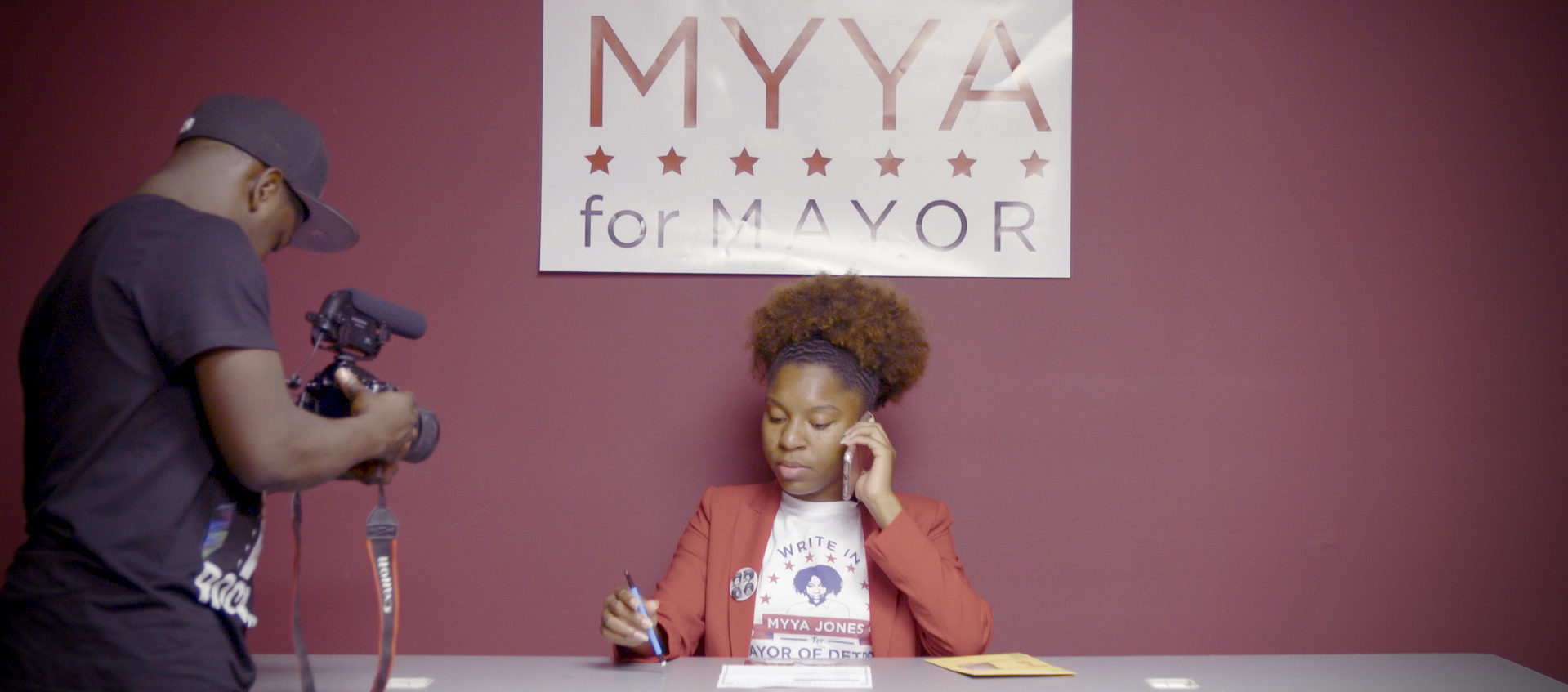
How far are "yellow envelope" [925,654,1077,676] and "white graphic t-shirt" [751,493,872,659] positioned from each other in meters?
0.27

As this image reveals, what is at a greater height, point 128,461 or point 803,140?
point 803,140

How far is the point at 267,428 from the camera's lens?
1.16m

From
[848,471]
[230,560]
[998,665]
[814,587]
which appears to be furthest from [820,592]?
[230,560]

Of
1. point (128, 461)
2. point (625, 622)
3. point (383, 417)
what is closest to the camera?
point (128, 461)

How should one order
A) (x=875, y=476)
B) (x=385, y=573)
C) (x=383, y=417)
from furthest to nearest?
(x=875, y=476)
(x=385, y=573)
(x=383, y=417)

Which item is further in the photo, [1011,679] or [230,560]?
[1011,679]

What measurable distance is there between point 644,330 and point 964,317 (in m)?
0.76

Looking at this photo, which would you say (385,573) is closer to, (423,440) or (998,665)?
(423,440)

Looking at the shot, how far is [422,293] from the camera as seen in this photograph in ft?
8.03

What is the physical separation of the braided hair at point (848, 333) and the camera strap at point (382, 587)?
852mm

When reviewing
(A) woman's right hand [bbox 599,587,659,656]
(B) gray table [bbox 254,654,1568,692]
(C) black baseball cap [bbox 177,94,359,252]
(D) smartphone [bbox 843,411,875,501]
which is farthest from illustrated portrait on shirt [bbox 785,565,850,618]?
(C) black baseball cap [bbox 177,94,359,252]

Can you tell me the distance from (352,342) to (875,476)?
0.94m

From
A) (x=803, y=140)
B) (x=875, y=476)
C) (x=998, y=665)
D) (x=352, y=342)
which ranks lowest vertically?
(x=998, y=665)

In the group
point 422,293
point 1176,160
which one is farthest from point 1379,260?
point 422,293
